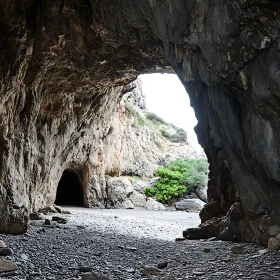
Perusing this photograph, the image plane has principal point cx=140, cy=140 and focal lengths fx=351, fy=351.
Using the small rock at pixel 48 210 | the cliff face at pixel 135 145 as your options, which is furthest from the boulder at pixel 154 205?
the small rock at pixel 48 210

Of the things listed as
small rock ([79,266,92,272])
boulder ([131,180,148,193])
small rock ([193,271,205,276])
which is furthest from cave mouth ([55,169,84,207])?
small rock ([193,271,205,276])

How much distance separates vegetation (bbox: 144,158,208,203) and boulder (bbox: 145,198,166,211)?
52cm

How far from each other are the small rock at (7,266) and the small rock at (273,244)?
4.21 metres

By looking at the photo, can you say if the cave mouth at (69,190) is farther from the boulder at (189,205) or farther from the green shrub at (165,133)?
the green shrub at (165,133)

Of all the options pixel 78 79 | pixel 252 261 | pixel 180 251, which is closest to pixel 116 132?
pixel 78 79

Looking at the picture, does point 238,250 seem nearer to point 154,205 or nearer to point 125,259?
point 125,259

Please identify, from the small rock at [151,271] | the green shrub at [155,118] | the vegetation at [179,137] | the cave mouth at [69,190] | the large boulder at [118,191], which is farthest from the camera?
the green shrub at [155,118]

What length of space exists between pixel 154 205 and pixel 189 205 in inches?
98.9

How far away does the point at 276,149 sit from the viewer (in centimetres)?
563

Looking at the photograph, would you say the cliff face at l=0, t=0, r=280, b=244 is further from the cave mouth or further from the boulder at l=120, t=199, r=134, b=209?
the cave mouth

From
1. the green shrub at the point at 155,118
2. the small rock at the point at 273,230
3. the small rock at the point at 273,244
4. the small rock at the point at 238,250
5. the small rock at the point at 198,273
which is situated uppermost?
the green shrub at the point at 155,118

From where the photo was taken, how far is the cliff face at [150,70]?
224 inches

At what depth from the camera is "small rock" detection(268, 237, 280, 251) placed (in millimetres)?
6054

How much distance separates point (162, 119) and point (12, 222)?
34742mm
